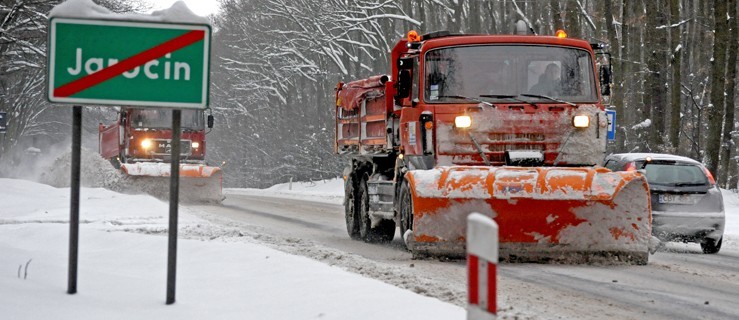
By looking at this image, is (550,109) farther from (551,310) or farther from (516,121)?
(551,310)

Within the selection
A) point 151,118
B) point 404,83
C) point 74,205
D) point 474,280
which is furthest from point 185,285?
point 151,118

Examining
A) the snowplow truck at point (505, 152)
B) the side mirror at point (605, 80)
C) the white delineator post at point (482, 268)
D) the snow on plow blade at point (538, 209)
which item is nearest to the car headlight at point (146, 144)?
the snowplow truck at point (505, 152)

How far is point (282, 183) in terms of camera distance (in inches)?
2136

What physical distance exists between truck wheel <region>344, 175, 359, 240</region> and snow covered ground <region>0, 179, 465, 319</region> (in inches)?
169

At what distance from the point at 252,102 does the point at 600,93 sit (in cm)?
4972

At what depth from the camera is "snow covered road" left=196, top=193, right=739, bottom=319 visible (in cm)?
783

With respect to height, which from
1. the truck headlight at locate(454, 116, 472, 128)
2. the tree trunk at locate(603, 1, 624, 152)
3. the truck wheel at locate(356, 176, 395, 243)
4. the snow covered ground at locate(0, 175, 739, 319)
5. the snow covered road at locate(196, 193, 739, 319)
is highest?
the tree trunk at locate(603, 1, 624, 152)

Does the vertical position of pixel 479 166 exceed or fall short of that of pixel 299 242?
it exceeds it

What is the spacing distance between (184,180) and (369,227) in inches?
543

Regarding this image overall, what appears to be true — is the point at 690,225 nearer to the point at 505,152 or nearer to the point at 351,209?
the point at 505,152

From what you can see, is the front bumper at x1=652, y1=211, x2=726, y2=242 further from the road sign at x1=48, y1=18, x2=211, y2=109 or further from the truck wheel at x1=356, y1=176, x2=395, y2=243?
the road sign at x1=48, y1=18, x2=211, y2=109

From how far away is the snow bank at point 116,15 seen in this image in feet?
22.3

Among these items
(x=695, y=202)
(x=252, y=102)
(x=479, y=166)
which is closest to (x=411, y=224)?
(x=479, y=166)

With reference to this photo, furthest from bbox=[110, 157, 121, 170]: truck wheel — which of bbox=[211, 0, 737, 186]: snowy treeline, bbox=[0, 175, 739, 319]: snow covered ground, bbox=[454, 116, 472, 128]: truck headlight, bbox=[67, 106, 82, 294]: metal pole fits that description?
bbox=[67, 106, 82, 294]: metal pole
